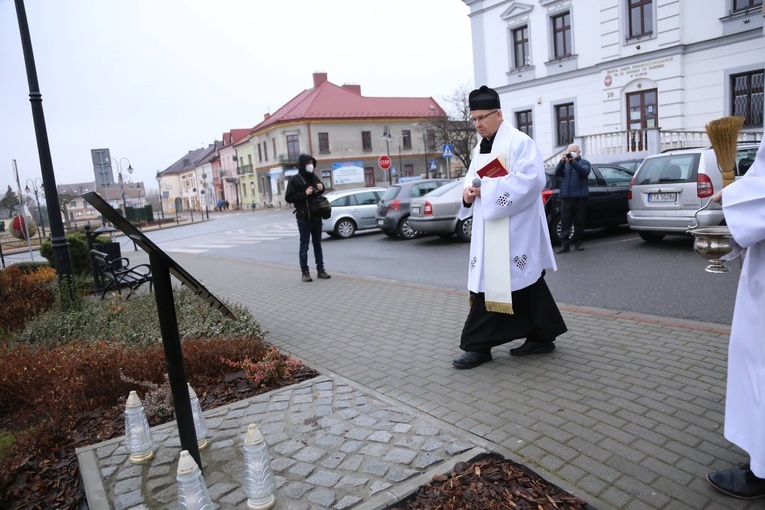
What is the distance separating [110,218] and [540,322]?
3.27m

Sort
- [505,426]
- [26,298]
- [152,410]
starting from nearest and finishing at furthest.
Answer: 1. [505,426]
2. [152,410]
3. [26,298]

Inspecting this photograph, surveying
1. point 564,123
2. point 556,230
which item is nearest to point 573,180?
point 556,230

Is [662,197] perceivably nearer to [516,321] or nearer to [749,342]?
[516,321]

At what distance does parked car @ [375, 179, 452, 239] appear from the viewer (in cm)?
1534

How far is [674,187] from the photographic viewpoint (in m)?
9.75

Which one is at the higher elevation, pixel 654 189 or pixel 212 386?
Answer: pixel 654 189

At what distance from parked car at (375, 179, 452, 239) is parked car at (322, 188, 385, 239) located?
2039 millimetres

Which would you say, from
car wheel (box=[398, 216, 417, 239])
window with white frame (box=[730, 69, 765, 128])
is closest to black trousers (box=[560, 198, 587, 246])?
car wheel (box=[398, 216, 417, 239])

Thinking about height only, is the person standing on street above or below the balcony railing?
below

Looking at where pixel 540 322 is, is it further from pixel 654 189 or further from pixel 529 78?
pixel 529 78

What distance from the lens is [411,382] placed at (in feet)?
14.5

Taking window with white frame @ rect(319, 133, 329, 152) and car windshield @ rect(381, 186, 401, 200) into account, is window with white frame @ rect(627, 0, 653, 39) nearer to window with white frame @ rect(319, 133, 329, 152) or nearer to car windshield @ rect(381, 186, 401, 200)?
car windshield @ rect(381, 186, 401, 200)

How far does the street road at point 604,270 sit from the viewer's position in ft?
21.3

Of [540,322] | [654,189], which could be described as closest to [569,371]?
[540,322]
